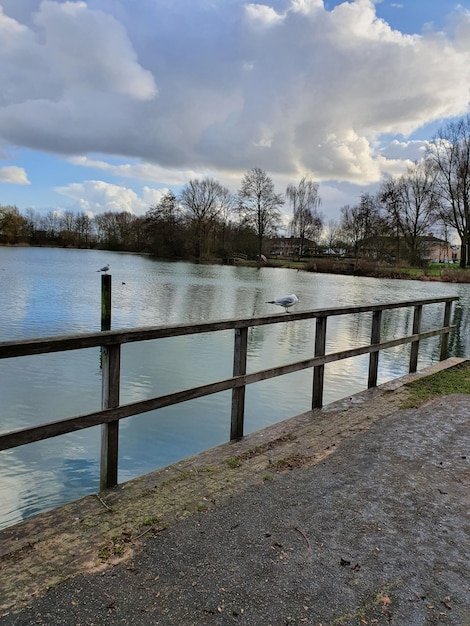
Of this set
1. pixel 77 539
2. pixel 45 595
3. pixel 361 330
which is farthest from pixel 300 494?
pixel 361 330

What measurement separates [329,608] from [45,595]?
1184 mm

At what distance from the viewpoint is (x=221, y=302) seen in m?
20.2

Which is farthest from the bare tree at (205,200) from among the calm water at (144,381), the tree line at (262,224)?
the calm water at (144,381)

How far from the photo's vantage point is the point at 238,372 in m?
3.88

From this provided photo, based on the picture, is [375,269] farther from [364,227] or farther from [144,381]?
[144,381]

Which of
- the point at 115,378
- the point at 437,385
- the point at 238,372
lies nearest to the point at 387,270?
the point at 437,385

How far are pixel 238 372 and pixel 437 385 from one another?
331 centimetres

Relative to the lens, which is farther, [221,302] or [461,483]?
[221,302]

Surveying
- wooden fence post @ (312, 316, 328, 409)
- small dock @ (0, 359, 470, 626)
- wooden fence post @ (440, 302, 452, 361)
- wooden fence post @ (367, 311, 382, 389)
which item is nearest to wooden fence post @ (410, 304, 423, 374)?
wooden fence post @ (367, 311, 382, 389)

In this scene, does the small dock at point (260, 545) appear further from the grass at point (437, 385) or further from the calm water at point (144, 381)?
the calm water at point (144, 381)

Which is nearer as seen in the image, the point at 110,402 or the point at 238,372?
the point at 110,402

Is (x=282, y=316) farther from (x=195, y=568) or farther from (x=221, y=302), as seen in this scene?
(x=221, y=302)

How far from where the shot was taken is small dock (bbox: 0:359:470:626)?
6.46 ft

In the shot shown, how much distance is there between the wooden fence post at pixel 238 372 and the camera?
12.7 ft
